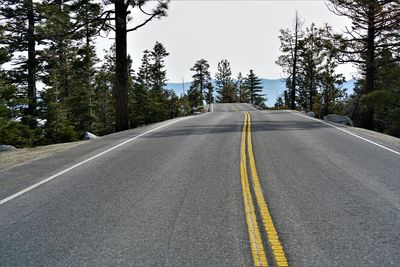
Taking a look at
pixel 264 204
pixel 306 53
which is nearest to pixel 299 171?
pixel 264 204

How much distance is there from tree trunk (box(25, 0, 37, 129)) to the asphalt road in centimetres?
1947

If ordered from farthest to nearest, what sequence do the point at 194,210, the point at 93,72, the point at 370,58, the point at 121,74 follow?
the point at 93,72 < the point at 370,58 < the point at 121,74 < the point at 194,210

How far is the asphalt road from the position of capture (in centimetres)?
415

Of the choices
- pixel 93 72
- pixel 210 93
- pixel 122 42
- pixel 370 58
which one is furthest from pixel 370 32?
pixel 210 93

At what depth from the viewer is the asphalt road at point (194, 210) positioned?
4.15m

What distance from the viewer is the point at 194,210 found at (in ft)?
18.1

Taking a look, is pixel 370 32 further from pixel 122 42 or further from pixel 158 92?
pixel 158 92

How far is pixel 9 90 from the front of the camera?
23.0m

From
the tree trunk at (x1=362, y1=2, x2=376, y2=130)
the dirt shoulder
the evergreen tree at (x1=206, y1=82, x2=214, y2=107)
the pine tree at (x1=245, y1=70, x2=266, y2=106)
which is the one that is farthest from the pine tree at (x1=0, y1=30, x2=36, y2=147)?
the pine tree at (x1=245, y1=70, x2=266, y2=106)

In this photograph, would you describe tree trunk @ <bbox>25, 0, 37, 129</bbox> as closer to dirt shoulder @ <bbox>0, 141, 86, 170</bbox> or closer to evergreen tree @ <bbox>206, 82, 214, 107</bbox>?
dirt shoulder @ <bbox>0, 141, 86, 170</bbox>

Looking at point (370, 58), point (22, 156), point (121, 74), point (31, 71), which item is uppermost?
point (370, 58)

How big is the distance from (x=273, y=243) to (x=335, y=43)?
2370 cm

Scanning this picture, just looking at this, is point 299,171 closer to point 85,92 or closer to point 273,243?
point 273,243

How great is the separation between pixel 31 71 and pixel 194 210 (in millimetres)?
27074
